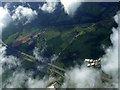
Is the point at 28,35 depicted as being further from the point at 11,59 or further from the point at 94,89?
the point at 94,89

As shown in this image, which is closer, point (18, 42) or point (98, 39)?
point (98, 39)

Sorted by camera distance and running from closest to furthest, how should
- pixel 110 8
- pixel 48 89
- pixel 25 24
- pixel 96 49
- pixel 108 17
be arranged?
1. pixel 48 89
2. pixel 96 49
3. pixel 108 17
4. pixel 110 8
5. pixel 25 24

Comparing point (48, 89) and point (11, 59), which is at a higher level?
point (11, 59)

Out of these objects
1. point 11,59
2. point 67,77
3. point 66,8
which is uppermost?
point 66,8

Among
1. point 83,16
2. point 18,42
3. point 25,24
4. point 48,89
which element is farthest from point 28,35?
point 48,89

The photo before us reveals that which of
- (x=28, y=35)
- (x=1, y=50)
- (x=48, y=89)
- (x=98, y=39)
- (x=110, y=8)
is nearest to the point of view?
(x=48, y=89)

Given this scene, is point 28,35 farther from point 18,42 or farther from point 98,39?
point 98,39

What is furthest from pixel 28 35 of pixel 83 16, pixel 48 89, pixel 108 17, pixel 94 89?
pixel 94 89
